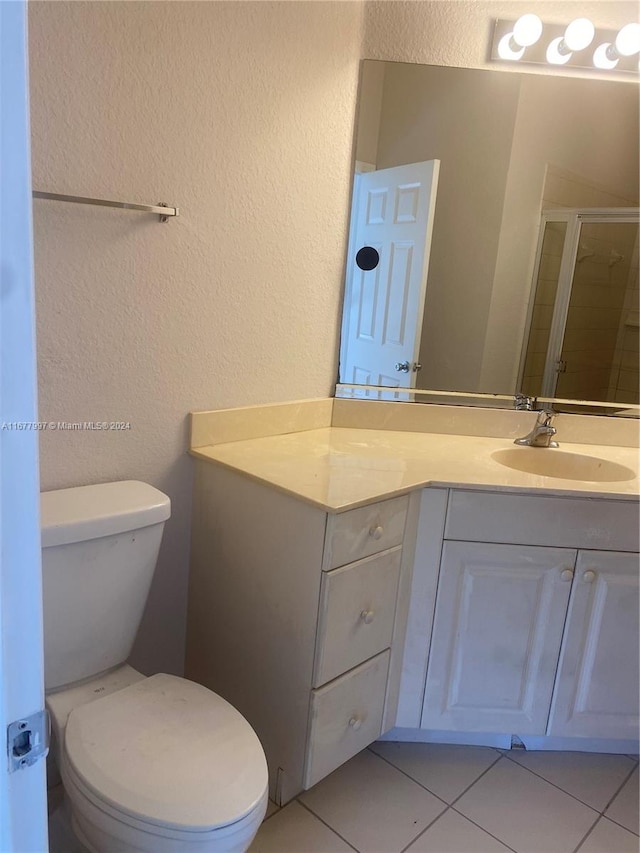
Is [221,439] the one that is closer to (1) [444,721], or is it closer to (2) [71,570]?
(2) [71,570]

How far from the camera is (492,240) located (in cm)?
198

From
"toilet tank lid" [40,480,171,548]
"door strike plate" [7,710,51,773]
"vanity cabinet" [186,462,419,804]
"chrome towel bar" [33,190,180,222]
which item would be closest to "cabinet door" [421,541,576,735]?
"vanity cabinet" [186,462,419,804]

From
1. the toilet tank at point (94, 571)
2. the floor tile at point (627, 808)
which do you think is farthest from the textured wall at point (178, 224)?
the floor tile at point (627, 808)

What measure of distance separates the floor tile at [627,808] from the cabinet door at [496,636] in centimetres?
24

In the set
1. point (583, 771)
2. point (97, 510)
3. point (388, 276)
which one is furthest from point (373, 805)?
point (388, 276)

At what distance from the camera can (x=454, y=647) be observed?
5.39ft

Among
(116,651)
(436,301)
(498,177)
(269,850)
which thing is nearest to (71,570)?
(116,651)

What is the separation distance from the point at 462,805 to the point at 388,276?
4.86 feet

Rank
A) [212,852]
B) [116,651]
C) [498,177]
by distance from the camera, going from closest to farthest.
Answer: [212,852] → [116,651] → [498,177]

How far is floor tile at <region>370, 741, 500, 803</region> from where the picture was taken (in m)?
1.69

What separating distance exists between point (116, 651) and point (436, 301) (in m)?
1.34

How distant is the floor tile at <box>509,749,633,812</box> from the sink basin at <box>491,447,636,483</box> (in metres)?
0.80

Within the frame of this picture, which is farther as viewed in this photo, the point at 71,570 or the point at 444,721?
the point at 444,721

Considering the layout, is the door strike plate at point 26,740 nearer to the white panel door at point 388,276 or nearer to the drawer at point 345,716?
the drawer at point 345,716
